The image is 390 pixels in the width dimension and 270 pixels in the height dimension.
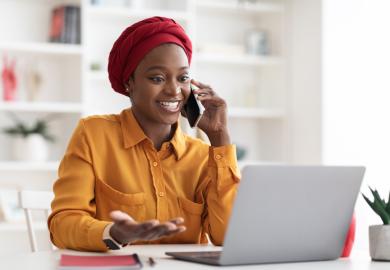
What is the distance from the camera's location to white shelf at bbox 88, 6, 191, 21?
459 centimetres

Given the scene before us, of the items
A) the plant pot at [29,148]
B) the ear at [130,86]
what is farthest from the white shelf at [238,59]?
the ear at [130,86]

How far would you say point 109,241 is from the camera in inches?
62.7

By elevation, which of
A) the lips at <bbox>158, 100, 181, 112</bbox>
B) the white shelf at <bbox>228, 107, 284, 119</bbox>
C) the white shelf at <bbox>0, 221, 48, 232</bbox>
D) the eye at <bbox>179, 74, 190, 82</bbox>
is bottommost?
the white shelf at <bbox>0, 221, 48, 232</bbox>

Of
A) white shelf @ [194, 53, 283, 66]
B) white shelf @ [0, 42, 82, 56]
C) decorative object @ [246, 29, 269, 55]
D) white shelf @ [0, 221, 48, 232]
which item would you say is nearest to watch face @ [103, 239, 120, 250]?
white shelf @ [0, 221, 48, 232]

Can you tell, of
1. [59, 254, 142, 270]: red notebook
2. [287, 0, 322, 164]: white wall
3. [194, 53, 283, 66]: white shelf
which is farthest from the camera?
[194, 53, 283, 66]: white shelf

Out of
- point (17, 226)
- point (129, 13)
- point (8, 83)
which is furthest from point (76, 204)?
point (129, 13)

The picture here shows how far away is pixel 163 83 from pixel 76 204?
0.41 meters

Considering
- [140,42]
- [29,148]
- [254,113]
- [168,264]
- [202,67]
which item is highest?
[140,42]

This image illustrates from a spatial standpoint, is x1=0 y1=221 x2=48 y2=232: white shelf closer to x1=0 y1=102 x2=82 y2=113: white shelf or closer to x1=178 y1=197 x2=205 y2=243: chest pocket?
x1=0 y1=102 x2=82 y2=113: white shelf

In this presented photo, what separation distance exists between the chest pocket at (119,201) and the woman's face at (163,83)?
0.24 m

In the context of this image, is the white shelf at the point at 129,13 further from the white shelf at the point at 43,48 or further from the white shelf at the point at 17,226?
the white shelf at the point at 17,226

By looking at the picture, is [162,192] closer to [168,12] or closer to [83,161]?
[83,161]

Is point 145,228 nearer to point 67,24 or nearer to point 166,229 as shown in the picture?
point 166,229

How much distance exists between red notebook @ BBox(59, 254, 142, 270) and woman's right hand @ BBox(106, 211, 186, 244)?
0.15 feet
